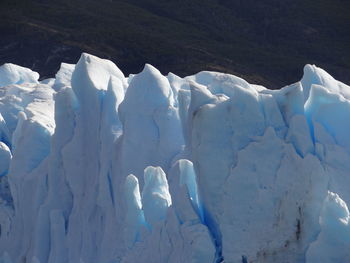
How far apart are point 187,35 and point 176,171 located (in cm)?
3956

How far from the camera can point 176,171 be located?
44.4 feet

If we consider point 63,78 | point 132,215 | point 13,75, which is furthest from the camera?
point 13,75

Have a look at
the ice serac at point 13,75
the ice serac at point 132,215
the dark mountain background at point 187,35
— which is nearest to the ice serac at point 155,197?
the ice serac at point 132,215

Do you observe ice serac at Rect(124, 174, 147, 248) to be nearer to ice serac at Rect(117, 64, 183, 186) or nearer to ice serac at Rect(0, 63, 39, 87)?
ice serac at Rect(117, 64, 183, 186)

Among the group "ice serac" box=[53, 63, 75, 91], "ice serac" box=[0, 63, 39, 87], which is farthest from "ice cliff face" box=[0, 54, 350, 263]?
"ice serac" box=[0, 63, 39, 87]

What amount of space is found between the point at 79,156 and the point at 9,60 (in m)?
30.7

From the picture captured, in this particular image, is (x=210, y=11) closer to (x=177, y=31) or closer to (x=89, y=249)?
(x=177, y=31)

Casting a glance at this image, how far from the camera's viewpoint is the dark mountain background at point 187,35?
46125 millimetres

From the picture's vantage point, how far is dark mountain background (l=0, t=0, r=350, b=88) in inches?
1816

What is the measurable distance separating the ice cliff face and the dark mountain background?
2788 cm

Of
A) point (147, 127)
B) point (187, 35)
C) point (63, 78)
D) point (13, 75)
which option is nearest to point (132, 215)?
point (147, 127)

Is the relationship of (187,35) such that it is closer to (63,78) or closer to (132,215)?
(63,78)

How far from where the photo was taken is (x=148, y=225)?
12875mm

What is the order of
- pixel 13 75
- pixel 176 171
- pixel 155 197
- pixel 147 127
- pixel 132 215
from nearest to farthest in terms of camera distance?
pixel 155 197, pixel 132 215, pixel 176 171, pixel 147 127, pixel 13 75
